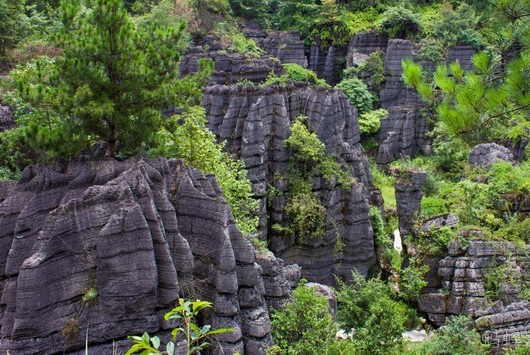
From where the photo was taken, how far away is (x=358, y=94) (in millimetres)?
31781

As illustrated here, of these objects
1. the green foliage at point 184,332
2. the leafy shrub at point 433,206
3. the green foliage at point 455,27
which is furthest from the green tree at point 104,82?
the green foliage at point 455,27

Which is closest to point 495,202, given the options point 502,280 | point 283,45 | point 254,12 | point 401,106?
point 502,280

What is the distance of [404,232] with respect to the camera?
18078 mm

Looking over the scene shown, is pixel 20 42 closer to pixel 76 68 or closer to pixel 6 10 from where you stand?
pixel 6 10

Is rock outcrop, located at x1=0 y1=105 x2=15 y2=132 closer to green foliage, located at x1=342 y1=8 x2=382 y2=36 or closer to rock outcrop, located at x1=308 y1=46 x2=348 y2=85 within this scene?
rock outcrop, located at x1=308 y1=46 x2=348 y2=85

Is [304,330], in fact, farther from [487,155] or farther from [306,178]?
[487,155]

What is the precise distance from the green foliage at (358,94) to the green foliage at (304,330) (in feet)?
78.0

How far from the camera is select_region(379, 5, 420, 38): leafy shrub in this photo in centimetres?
3369

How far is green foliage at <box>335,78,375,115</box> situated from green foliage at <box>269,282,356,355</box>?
23771 millimetres

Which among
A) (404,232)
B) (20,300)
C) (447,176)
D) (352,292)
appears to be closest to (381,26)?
(447,176)

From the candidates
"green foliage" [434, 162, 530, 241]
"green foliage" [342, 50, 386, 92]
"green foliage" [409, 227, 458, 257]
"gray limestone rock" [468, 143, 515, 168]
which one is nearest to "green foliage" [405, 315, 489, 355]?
"green foliage" [409, 227, 458, 257]

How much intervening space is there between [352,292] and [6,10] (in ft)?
52.5

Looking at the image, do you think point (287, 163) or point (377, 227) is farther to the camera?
point (377, 227)

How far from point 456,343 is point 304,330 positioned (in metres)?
4.35
